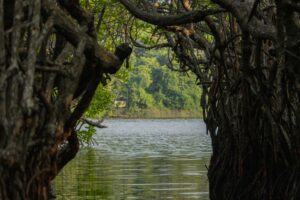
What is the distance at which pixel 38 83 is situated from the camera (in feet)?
25.8

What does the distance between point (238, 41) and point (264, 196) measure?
345cm

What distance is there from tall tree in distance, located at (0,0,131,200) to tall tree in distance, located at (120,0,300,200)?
1.38 metres

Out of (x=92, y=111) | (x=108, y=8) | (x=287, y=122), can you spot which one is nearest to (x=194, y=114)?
(x=92, y=111)

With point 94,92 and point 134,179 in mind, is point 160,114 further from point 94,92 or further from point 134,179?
point 94,92

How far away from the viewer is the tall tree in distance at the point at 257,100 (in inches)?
361

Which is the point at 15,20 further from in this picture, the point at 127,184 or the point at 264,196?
the point at 127,184

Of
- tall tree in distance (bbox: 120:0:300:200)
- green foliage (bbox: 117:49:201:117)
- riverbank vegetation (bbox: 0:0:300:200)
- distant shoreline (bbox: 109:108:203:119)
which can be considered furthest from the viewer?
distant shoreline (bbox: 109:108:203:119)

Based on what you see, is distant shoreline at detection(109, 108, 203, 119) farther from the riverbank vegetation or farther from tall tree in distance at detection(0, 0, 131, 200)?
tall tree in distance at detection(0, 0, 131, 200)

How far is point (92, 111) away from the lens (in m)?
30.4

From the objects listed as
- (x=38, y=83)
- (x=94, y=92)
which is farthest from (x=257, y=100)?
(x=38, y=83)

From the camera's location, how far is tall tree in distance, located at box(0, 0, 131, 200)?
6.99 meters

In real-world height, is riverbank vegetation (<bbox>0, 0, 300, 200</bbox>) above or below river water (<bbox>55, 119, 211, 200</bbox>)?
above

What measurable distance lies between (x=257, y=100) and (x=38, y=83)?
14.6 feet

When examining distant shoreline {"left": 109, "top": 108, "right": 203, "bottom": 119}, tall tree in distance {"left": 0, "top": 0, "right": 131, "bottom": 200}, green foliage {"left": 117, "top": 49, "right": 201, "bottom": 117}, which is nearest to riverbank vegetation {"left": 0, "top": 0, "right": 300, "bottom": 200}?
tall tree in distance {"left": 0, "top": 0, "right": 131, "bottom": 200}
